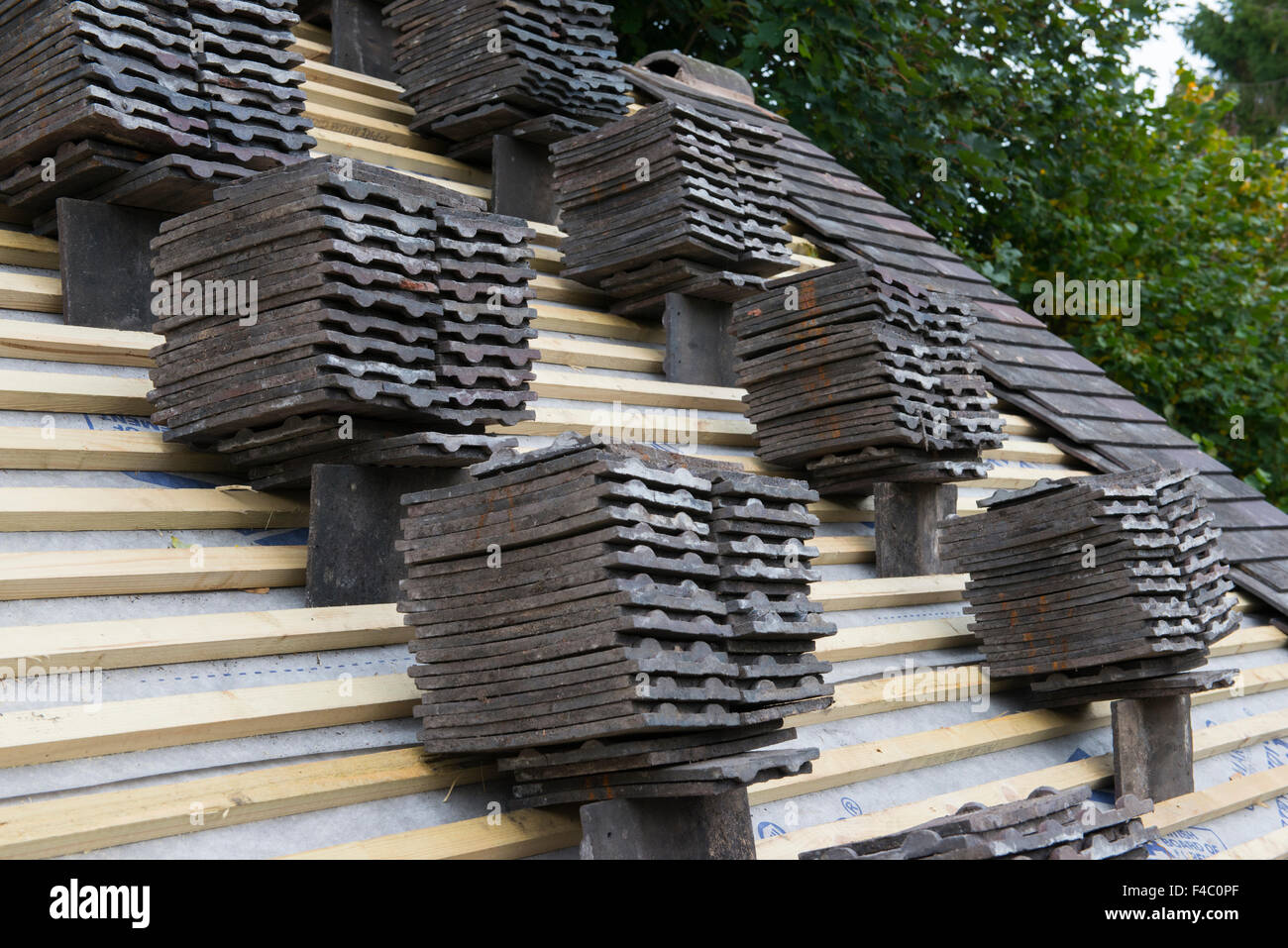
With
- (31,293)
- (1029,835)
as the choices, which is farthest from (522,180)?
(1029,835)

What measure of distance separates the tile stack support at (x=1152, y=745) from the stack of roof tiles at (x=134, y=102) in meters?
3.43

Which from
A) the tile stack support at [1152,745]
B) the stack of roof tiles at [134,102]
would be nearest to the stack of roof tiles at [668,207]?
the stack of roof tiles at [134,102]

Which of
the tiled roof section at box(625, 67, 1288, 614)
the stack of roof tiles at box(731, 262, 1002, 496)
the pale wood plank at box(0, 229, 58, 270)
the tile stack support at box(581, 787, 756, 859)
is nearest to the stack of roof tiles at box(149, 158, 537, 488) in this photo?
the pale wood plank at box(0, 229, 58, 270)

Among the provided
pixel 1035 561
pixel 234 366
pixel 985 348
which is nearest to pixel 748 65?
A: pixel 985 348

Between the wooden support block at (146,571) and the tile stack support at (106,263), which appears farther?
the tile stack support at (106,263)

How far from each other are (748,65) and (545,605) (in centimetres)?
824

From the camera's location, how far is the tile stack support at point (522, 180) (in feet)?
19.4

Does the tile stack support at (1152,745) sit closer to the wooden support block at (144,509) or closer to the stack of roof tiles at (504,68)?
the wooden support block at (144,509)

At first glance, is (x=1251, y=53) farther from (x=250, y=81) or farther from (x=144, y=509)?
(x=144, y=509)

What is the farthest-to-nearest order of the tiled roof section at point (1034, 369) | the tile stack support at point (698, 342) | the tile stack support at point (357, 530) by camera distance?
the tiled roof section at point (1034, 369), the tile stack support at point (698, 342), the tile stack support at point (357, 530)

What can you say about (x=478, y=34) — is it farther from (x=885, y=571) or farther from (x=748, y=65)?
(x=748, y=65)

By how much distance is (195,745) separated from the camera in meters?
2.77

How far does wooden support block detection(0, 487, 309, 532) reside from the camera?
307 cm

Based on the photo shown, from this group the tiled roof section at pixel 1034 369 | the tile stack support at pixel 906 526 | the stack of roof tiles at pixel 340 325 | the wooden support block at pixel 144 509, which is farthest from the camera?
the tiled roof section at pixel 1034 369
